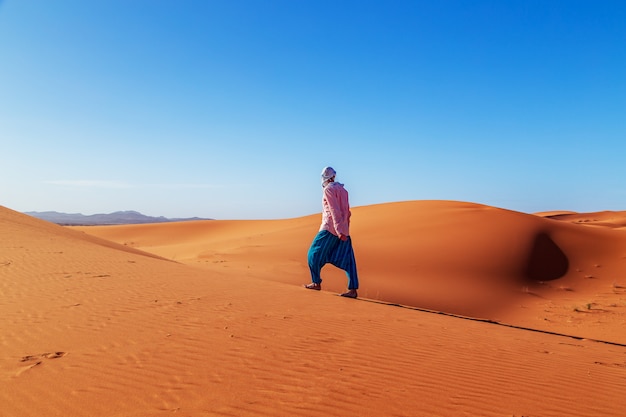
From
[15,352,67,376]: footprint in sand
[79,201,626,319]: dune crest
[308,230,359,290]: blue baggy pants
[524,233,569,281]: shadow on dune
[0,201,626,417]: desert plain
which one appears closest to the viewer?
[0,201,626,417]: desert plain

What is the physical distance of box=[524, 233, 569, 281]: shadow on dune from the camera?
14.2 metres

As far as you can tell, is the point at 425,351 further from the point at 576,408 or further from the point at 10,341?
the point at 10,341

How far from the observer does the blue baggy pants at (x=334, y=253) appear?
7.45 meters

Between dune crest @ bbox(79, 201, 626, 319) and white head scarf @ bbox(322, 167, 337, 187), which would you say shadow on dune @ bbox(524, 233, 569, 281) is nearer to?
dune crest @ bbox(79, 201, 626, 319)

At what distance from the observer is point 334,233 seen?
7.52 metres

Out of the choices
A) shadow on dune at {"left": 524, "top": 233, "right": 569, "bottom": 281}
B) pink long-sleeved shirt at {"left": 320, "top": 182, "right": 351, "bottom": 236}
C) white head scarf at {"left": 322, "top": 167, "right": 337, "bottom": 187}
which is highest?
white head scarf at {"left": 322, "top": 167, "right": 337, "bottom": 187}

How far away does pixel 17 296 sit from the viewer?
5.70m

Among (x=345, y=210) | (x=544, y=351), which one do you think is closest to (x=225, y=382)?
(x=544, y=351)

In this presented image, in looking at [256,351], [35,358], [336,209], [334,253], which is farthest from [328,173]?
[35,358]

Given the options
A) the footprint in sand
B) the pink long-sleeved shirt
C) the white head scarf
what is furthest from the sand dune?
the footprint in sand

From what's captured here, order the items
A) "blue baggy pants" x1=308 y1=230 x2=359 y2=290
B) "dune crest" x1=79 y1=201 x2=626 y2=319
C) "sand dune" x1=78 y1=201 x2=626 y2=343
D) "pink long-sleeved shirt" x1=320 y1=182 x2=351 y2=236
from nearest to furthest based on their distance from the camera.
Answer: "pink long-sleeved shirt" x1=320 y1=182 x2=351 y2=236
"blue baggy pants" x1=308 y1=230 x2=359 y2=290
"sand dune" x1=78 y1=201 x2=626 y2=343
"dune crest" x1=79 y1=201 x2=626 y2=319

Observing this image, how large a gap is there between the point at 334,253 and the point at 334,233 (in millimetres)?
356

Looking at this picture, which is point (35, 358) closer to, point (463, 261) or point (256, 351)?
point (256, 351)

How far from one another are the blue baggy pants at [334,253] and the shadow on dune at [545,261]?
9.10 meters
